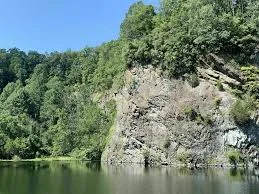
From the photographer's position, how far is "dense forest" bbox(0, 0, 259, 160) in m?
83.0

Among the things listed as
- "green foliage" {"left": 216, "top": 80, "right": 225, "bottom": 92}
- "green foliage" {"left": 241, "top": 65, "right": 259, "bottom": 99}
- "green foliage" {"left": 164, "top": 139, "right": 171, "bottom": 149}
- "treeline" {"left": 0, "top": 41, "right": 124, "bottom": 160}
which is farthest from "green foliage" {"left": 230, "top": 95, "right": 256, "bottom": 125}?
"treeline" {"left": 0, "top": 41, "right": 124, "bottom": 160}

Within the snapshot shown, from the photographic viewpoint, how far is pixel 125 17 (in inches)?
4471

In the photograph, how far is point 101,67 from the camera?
14225 centimetres

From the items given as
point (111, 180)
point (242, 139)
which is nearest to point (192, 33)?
point (242, 139)

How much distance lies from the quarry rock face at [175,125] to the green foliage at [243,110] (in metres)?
1.00

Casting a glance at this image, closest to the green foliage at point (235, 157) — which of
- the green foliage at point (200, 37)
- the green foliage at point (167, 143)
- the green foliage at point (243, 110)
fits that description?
the green foliage at point (243, 110)

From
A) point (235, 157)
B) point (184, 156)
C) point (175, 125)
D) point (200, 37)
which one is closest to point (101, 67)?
point (200, 37)

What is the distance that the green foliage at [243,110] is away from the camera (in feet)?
243

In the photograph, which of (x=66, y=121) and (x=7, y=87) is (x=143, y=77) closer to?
(x=66, y=121)

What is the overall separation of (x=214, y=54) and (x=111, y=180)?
4045cm

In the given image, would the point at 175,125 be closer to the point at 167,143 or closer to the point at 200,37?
the point at 167,143

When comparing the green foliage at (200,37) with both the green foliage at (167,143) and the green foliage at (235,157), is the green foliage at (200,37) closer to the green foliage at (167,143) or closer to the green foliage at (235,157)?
the green foliage at (167,143)

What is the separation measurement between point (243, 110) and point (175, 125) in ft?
43.9

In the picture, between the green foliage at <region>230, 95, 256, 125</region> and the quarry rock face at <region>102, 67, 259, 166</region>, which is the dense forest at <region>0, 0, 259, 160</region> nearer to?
the green foliage at <region>230, 95, 256, 125</region>
